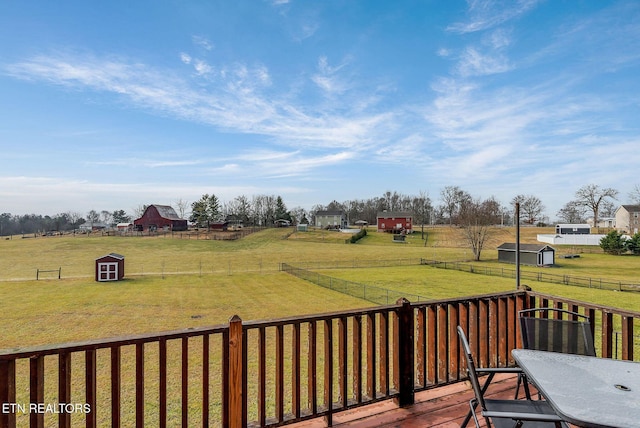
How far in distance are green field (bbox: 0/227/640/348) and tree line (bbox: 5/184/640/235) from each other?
15.9 m

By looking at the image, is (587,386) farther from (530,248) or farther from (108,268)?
(530,248)

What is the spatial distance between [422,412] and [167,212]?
230 ft

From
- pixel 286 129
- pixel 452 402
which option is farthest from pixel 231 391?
pixel 286 129

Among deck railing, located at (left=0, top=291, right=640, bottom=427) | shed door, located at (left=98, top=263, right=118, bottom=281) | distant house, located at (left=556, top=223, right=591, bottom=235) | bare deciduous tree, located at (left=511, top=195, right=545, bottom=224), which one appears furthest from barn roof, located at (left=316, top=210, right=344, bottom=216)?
deck railing, located at (left=0, top=291, right=640, bottom=427)

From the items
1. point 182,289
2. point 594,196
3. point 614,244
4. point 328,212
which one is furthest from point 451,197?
point 182,289

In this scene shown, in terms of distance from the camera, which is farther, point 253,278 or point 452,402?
point 253,278

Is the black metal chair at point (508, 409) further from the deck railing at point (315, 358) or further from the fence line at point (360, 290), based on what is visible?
the fence line at point (360, 290)

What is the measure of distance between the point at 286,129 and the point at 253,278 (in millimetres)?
12832

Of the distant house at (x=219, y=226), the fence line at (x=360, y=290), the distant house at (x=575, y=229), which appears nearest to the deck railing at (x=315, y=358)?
the fence line at (x=360, y=290)

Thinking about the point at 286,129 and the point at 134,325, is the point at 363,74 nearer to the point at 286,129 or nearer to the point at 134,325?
the point at 286,129

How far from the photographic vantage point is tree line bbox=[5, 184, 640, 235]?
50.0 m

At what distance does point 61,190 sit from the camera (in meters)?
27.7

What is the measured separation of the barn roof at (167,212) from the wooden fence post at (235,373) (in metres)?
68.5

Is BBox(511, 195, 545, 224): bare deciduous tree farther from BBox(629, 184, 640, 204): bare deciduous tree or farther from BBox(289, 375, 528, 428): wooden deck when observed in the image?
BBox(289, 375, 528, 428): wooden deck
